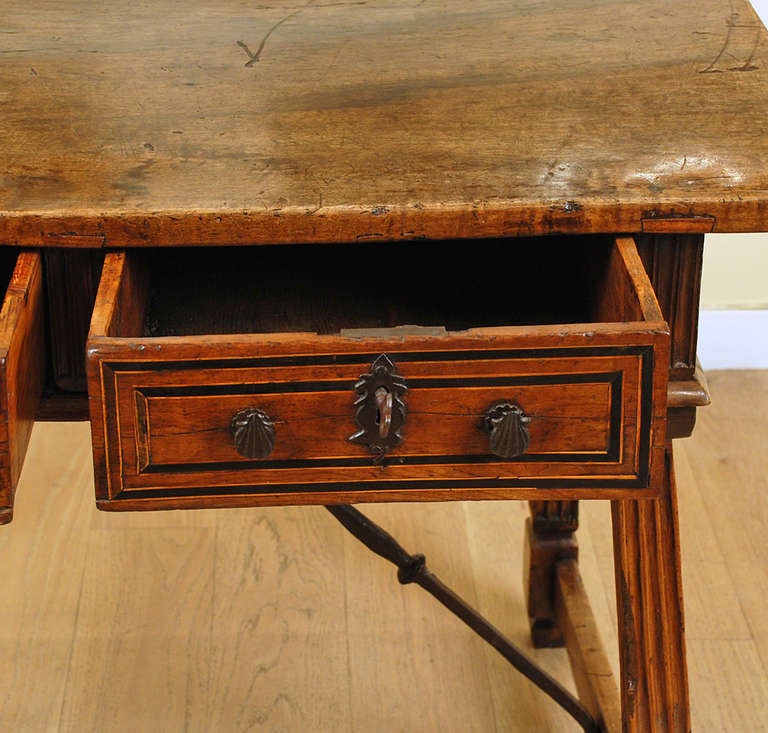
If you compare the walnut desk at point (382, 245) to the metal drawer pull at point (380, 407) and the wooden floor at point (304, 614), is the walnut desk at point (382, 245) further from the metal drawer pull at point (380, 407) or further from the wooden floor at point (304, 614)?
the wooden floor at point (304, 614)

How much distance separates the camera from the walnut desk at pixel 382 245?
0.78 meters

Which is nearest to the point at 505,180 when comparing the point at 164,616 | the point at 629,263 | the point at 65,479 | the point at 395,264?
the point at 629,263

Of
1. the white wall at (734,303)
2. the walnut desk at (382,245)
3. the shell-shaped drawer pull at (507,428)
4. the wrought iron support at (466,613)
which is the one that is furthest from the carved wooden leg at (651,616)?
the white wall at (734,303)

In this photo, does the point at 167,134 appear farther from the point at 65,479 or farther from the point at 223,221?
the point at 65,479

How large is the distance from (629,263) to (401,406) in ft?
0.55

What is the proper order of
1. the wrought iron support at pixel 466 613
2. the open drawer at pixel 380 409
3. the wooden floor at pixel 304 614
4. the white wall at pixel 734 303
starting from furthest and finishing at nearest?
the white wall at pixel 734 303 → the wooden floor at pixel 304 614 → the wrought iron support at pixel 466 613 → the open drawer at pixel 380 409

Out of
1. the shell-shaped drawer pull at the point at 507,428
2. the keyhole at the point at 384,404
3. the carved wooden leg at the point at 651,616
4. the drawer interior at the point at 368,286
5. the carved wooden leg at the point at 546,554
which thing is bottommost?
the carved wooden leg at the point at 546,554

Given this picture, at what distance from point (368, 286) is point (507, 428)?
0.89 ft

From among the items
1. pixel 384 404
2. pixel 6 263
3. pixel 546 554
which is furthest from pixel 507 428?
pixel 546 554

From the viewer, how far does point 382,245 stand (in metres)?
1.06

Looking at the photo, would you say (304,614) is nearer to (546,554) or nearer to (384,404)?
(546,554)

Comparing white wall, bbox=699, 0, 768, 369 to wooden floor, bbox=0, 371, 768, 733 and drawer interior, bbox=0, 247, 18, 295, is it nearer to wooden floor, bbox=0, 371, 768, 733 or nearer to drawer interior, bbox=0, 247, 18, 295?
wooden floor, bbox=0, 371, 768, 733

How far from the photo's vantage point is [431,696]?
145 cm

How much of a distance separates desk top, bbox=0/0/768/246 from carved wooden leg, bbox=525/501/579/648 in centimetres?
57
